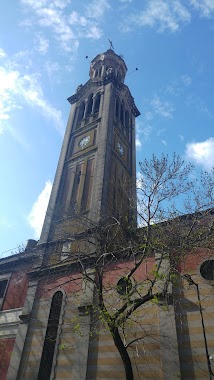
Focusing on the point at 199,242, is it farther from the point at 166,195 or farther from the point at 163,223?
the point at 166,195

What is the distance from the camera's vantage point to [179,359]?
13406mm

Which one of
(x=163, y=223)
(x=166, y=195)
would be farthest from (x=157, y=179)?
(x=163, y=223)

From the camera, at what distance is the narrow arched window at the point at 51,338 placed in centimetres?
1641

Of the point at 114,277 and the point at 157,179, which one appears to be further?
the point at 114,277

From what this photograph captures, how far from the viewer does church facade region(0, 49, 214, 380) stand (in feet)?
45.9

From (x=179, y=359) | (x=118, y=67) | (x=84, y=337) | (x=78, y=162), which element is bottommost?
(x=179, y=359)

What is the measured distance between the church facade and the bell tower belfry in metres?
0.11

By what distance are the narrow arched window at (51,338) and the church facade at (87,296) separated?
0.05 metres

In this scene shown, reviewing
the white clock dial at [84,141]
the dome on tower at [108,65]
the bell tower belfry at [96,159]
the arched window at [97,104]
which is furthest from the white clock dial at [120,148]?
the dome on tower at [108,65]

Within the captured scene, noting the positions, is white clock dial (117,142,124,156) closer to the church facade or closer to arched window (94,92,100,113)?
the church facade

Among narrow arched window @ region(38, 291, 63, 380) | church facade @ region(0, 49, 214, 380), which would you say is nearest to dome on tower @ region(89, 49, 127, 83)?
church facade @ region(0, 49, 214, 380)

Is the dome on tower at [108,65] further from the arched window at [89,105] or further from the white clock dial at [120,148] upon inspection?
the white clock dial at [120,148]

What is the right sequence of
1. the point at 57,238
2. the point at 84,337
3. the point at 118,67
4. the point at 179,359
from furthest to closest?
the point at 118,67 → the point at 57,238 → the point at 84,337 → the point at 179,359

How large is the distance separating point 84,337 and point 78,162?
15400 mm
